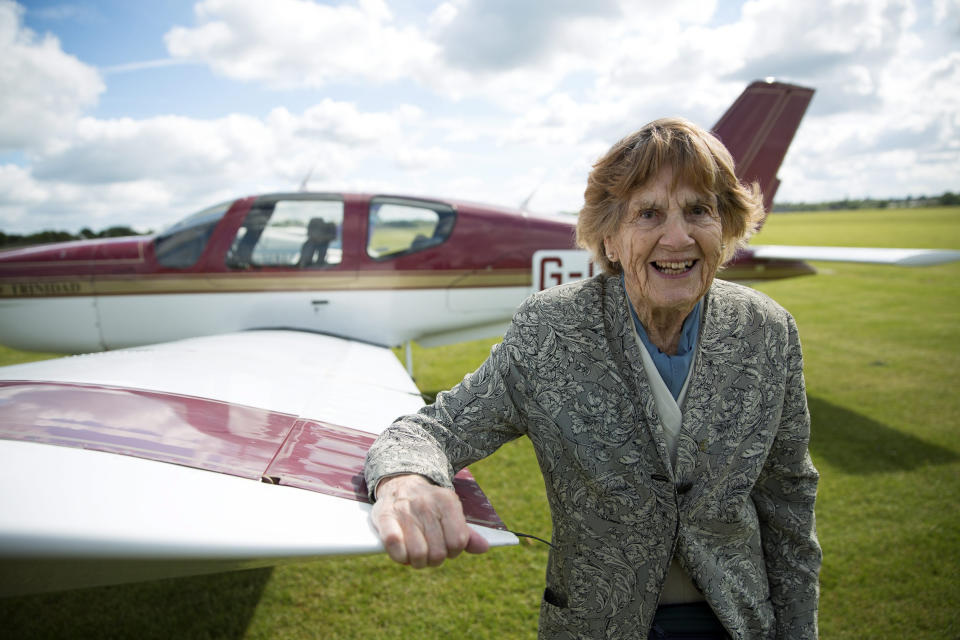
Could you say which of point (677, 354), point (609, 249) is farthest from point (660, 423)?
point (609, 249)

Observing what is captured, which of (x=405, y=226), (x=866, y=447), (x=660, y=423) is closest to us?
(x=660, y=423)

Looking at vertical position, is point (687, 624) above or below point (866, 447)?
above

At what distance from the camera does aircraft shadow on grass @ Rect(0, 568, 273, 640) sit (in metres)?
2.27

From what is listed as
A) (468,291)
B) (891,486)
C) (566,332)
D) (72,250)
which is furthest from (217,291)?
(891,486)

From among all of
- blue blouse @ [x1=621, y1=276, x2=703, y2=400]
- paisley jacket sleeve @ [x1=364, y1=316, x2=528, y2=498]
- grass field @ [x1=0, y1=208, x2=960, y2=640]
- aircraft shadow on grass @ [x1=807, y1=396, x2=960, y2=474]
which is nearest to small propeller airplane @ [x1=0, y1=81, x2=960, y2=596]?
paisley jacket sleeve @ [x1=364, y1=316, x2=528, y2=498]

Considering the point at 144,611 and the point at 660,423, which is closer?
the point at 660,423

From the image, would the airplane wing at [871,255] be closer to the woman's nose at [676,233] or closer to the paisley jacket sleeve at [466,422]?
the woman's nose at [676,233]

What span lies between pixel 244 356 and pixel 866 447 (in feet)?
15.0

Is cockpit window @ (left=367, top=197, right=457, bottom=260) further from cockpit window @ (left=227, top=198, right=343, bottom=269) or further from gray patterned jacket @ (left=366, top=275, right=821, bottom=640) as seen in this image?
gray patterned jacket @ (left=366, top=275, right=821, bottom=640)

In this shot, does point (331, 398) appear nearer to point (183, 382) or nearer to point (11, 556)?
point (183, 382)

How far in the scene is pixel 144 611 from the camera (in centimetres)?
238

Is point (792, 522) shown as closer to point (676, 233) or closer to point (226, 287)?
point (676, 233)

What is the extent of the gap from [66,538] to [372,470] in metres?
0.52

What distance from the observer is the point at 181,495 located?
1.08m
